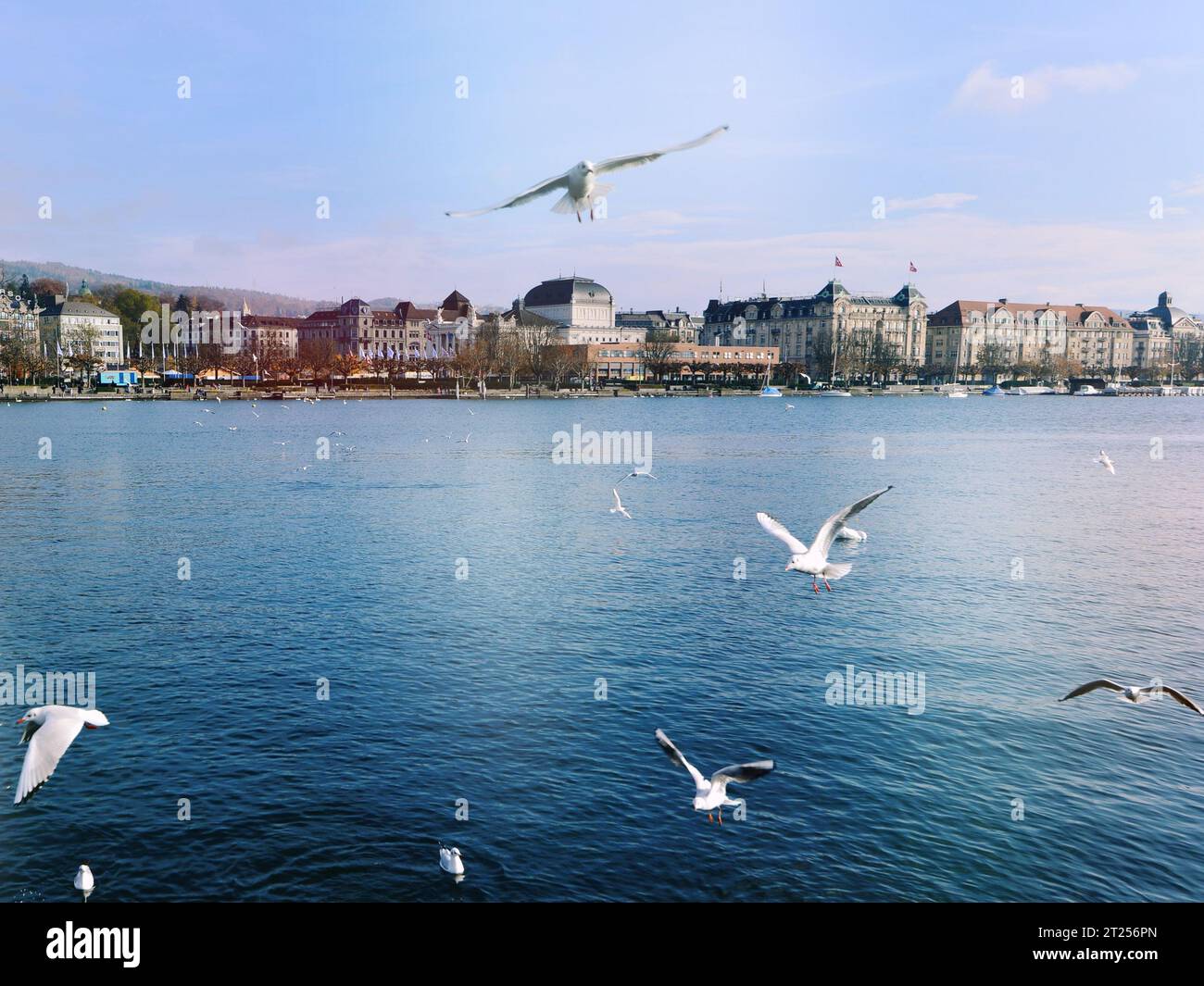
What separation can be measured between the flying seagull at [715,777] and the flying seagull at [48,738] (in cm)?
760

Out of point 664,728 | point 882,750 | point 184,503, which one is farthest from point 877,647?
point 184,503

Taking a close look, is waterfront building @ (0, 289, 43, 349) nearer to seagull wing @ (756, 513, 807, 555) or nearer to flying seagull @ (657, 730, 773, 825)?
→ seagull wing @ (756, 513, 807, 555)

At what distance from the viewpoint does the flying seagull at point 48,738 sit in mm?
13836

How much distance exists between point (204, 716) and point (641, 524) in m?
28.4

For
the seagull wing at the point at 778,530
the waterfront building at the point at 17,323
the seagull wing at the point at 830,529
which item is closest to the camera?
the seagull wing at the point at 830,529

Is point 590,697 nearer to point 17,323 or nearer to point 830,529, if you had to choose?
point 830,529

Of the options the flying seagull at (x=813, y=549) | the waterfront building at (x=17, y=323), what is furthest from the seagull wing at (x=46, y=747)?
the waterfront building at (x=17, y=323)

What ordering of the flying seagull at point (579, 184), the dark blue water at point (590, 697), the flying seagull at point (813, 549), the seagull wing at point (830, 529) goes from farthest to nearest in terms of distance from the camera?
the flying seagull at point (813, 549) < the seagull wing at point (830, 529) < the dark blue water at point (590, 697) < the flying seagull at point (579, 184)

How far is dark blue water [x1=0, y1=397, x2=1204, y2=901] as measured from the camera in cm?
1723

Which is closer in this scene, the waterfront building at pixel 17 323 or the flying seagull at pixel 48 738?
the flying seagull at pixel 48 738

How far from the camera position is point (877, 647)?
2892 cm

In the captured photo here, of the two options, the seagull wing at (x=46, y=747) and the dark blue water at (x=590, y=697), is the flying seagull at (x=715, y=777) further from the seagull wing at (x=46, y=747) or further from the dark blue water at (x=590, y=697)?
Result: the seagull wing at (x=46, y=747)
